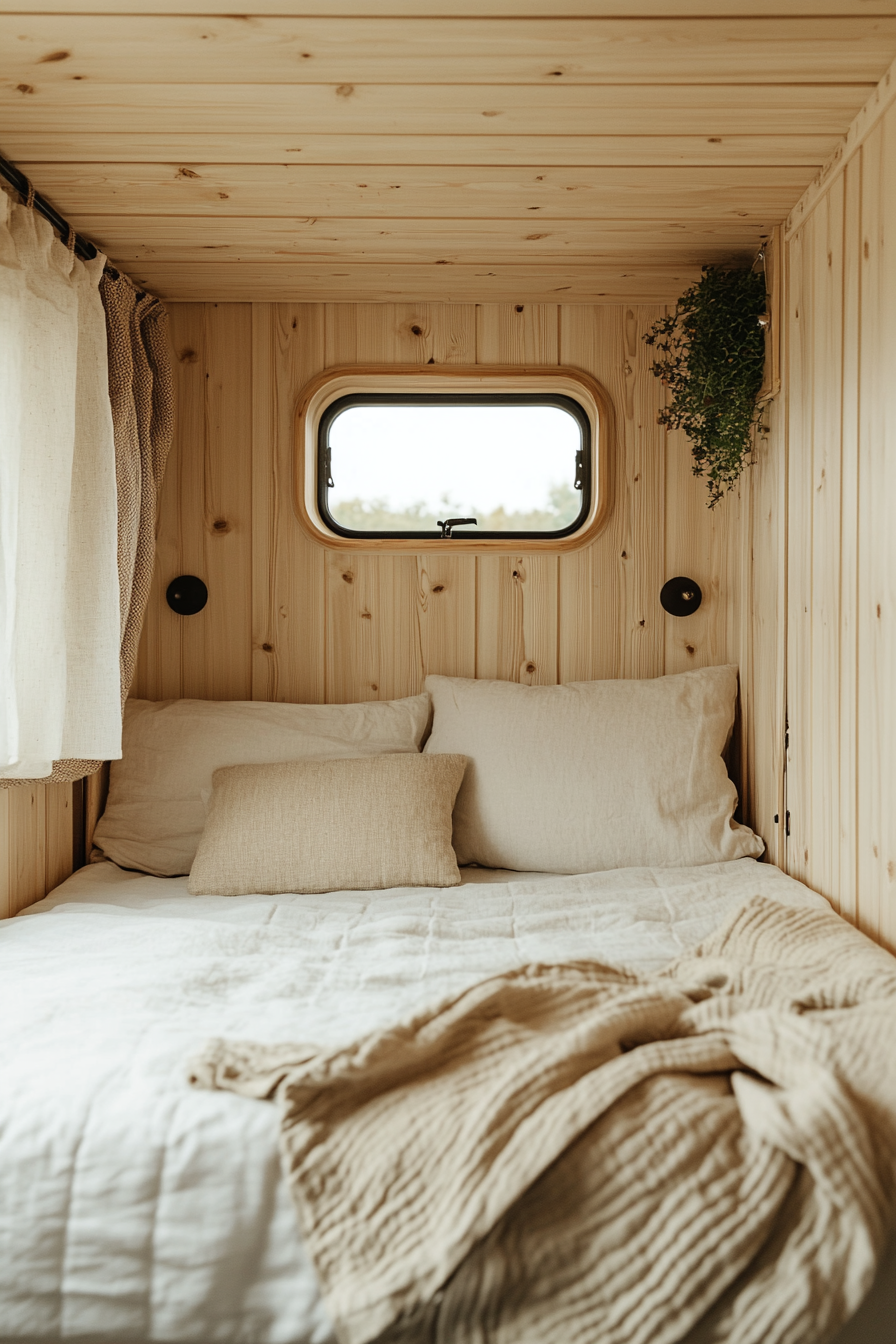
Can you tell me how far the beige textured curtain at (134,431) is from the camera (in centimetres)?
228

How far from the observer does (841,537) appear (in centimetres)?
192

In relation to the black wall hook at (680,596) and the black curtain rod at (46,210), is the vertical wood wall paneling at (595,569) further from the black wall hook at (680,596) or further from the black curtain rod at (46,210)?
the black curtain rod at (46,210)

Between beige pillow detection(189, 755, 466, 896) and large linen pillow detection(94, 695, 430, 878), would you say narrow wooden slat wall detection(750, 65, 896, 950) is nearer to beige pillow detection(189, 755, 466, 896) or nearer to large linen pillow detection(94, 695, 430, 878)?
beige pillow detection(189, 755, 466, 896)

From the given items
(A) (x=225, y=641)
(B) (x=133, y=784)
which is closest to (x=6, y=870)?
(B) (x=133, y=784)

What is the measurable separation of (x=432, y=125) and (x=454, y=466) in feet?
3.61

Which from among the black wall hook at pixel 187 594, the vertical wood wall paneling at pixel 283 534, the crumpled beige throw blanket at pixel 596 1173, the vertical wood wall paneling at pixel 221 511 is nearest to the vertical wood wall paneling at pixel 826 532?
the crumpled beige throw blanket at pixel 596 1173

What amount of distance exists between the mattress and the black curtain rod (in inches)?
57.1

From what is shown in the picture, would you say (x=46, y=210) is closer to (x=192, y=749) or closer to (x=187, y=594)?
(x=187, y=594)

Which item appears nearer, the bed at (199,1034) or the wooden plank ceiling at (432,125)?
the bed at (199,1034)

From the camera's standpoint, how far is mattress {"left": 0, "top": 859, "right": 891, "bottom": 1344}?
109 centimetres

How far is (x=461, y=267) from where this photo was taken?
2.42 meters

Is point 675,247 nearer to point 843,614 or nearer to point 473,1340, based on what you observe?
point 843,614

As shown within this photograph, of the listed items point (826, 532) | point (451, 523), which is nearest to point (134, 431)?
point (451, 523)

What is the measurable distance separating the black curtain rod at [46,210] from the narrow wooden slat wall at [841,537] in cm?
159
